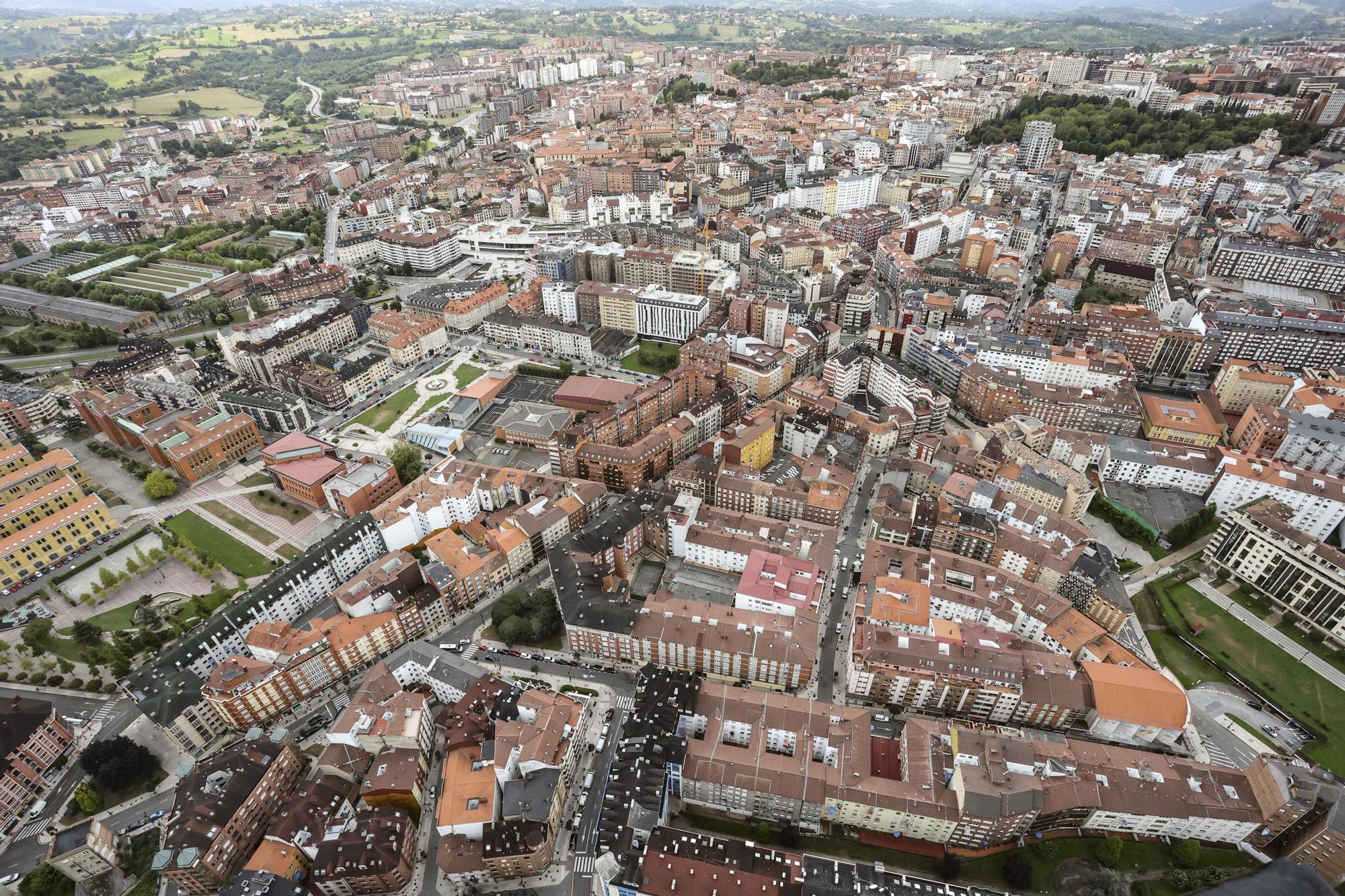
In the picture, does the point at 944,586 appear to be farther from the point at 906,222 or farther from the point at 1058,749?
the point at 906,222

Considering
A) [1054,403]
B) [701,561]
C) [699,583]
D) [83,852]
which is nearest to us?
[83,852]

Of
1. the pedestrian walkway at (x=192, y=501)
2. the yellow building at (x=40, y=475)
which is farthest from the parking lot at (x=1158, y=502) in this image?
the yellow building at (x=40, y=475)

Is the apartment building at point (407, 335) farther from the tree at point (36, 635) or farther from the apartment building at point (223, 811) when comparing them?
the apartment building at point (223, 811)

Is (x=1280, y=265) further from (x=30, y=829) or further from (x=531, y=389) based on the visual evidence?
(x=30, y=829)

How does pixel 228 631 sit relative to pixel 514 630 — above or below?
above

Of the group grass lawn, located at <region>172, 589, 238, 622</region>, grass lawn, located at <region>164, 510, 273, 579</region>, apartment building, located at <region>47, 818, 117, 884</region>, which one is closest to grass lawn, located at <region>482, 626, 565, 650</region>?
grass lawn, located at <region>164, 510, 273, 579</region>

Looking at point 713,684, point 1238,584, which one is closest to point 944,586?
point 713,684

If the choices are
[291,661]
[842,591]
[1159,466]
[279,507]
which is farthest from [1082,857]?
[279,507]
